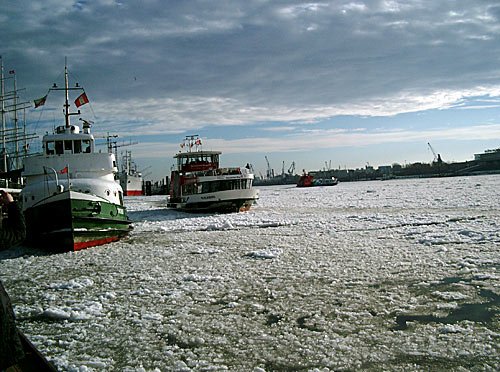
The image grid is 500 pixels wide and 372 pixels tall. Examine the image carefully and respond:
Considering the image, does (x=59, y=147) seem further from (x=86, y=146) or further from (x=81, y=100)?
(x=81, y=100)

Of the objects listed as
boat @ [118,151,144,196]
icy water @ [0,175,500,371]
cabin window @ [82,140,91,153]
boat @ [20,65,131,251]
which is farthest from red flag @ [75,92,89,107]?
boat @ [118,151,144,196]

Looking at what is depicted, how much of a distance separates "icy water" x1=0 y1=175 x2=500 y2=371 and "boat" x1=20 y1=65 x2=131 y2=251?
921 millimetres

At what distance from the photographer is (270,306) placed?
6.38 metres

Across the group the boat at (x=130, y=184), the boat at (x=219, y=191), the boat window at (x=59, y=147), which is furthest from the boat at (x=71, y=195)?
the boat at (x=130, y=184)

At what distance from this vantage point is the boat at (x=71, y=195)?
41.9 ft

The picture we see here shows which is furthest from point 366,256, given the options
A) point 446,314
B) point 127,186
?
point 127,186

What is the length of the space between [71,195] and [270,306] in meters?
8.93

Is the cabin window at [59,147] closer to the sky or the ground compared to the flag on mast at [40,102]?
closer to the ground

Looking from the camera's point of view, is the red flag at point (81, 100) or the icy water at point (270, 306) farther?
the red flag at point (81, 100)

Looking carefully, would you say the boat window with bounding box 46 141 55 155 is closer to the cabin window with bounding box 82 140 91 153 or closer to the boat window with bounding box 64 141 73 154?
the boat window with bounding box 64 141 73 154

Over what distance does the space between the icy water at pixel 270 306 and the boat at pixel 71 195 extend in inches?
36.3

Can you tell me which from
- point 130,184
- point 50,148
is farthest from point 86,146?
point 130,184

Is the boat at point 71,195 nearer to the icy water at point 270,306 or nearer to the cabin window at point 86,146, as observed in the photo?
the cabin window at point 86,146

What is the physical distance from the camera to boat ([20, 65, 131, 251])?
12.8 meters
